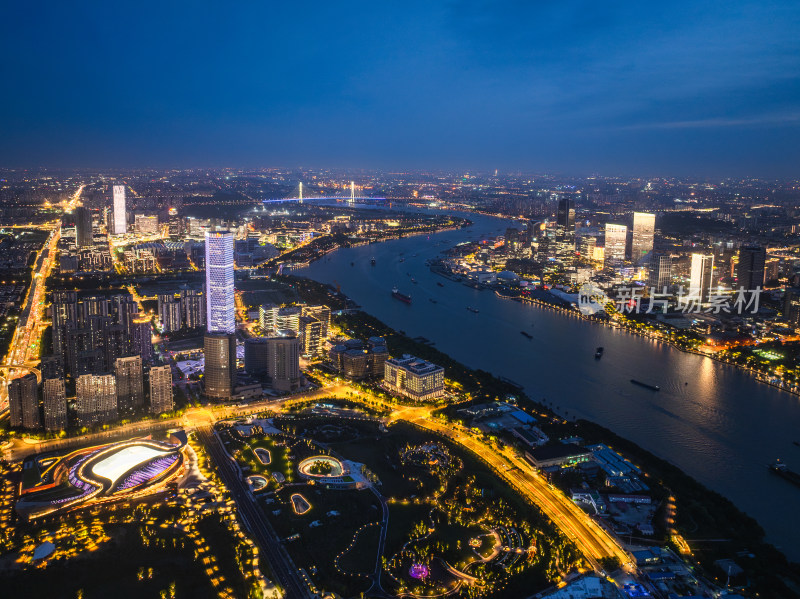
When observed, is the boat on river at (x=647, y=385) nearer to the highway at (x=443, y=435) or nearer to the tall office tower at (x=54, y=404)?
the highway at (x=443, y=435)

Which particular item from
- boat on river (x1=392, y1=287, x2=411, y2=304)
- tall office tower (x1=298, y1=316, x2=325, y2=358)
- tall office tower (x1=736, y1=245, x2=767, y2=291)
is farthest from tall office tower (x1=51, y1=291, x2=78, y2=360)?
tall office tower (x1=736, y1=245, x2=767, y2=291)

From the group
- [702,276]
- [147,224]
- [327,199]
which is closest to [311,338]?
[702,276]

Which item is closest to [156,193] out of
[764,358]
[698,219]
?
[698,219]

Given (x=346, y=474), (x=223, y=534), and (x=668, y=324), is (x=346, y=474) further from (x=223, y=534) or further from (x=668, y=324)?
(x=668, y=324)

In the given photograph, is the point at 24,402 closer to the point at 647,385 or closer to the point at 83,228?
the point at 647,385

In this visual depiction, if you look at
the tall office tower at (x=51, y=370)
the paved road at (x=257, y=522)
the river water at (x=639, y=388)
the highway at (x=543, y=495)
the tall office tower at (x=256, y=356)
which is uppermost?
the tall office tower at (x=51, y=370)

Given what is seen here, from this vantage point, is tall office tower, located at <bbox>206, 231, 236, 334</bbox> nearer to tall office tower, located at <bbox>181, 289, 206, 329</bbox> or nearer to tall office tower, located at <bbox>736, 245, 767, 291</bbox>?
tall office tower, located at <bbox>181, 289, 206, 329</bbox>

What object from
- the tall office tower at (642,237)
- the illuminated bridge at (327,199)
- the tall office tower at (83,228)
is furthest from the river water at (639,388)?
the illuminated bridge at (327,199)
